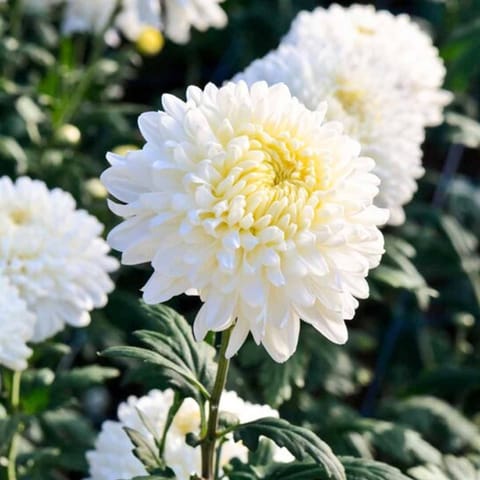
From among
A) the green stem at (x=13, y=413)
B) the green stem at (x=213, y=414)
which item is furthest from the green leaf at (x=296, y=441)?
the green stem at (x=13, y=413)

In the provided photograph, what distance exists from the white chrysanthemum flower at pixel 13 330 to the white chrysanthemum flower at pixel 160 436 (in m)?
0.18

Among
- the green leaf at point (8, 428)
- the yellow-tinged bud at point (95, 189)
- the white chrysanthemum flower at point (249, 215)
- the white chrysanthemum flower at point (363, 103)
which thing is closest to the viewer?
the white chrysanthemum flower at point (249, 215)

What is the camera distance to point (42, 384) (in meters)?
1.88

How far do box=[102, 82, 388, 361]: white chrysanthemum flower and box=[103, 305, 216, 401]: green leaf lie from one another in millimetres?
153

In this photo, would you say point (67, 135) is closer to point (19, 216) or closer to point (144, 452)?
point (19, 216)

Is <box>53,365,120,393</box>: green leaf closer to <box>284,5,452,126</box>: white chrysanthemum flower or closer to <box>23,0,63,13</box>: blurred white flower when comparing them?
<box>284,5,452,126</box>: white chrysanthemum flower

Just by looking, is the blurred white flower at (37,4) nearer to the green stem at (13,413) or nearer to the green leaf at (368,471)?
the green stem at (13,413)

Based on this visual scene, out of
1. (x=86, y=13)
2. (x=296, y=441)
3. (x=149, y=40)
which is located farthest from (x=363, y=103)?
(x=149, y=40)

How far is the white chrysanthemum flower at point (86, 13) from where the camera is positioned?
282 centimetres

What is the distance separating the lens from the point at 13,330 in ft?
5.48

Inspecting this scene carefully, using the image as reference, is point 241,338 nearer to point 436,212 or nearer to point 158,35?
point 436,212

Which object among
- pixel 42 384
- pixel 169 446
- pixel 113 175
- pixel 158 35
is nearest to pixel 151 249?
pixel 113 175

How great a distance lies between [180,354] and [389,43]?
3.29 feet

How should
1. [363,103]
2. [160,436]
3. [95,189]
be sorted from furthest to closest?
[95,189] → [363,103] → [160,436]
